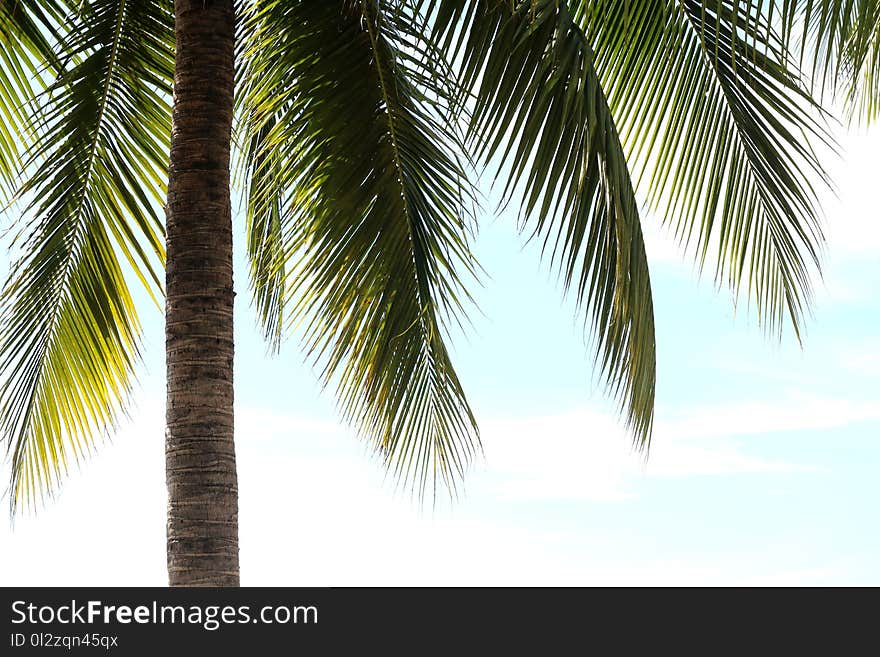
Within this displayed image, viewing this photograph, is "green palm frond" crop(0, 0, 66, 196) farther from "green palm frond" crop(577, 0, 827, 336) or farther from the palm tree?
"green palm frond" crop(577, 0, 827, 336)

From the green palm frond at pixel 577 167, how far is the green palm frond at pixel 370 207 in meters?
0.56

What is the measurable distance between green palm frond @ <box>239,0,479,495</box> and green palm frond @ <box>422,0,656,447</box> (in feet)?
1.83

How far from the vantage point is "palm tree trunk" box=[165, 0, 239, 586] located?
11.3ft

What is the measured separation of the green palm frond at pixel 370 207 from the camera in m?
4.48

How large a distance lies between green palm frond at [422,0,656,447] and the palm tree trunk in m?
1.04

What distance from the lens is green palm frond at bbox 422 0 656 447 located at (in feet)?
11.9

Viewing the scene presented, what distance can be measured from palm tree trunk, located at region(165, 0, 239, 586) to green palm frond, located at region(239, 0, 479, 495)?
0.57m

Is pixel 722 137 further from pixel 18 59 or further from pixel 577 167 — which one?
pixel 18 59

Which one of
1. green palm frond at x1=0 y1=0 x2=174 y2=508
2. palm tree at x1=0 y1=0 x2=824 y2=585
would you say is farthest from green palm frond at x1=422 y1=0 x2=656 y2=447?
green palm frond at x1=0 y1=0 x2=174 y2=508

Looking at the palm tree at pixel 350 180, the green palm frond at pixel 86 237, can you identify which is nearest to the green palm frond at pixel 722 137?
the palm tree at pixel 350 180

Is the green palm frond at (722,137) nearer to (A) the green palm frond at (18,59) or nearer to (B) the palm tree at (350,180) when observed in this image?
(B) the palm tree at (350,180)

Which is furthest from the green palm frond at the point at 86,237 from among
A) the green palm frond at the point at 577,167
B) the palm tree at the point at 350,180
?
the green palm frond at the point at 577,167

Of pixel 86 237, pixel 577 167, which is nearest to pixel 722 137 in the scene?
pixel 577 167

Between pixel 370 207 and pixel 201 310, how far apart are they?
3.79 ft
